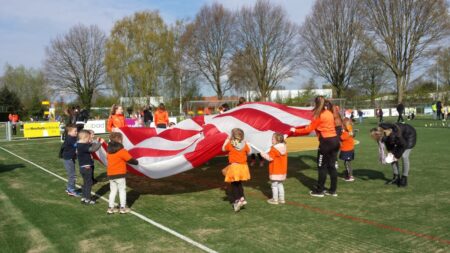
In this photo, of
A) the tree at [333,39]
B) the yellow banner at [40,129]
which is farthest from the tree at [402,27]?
the yellow banner at [40,129]

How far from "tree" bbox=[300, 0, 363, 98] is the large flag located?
107 feet

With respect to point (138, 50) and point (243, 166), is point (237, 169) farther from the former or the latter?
point (138, 50)

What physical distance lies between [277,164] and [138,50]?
33246 millimetres

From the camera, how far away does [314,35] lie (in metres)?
40.3

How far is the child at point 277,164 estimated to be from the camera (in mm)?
6184

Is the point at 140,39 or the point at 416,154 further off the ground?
the point at 140,39

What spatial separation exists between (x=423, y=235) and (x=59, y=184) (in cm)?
689

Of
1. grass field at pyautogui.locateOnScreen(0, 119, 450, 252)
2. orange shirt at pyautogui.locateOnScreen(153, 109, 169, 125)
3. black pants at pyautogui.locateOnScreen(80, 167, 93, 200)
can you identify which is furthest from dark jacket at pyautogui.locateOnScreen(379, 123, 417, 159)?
orange shirt at pyautogui.locateOnScreen(153, 109, 169, 125)

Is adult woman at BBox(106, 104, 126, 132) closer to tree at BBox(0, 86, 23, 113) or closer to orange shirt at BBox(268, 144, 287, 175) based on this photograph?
orange shirt at BBox(268, 144, 287, 175)

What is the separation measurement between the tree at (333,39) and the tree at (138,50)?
1497 centimetres

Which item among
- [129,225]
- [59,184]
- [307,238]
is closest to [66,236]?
[129,225]

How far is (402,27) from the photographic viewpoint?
3397 cm

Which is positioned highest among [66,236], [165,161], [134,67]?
[134,67]

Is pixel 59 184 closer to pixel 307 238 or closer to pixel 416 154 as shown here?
pixel 307 238
